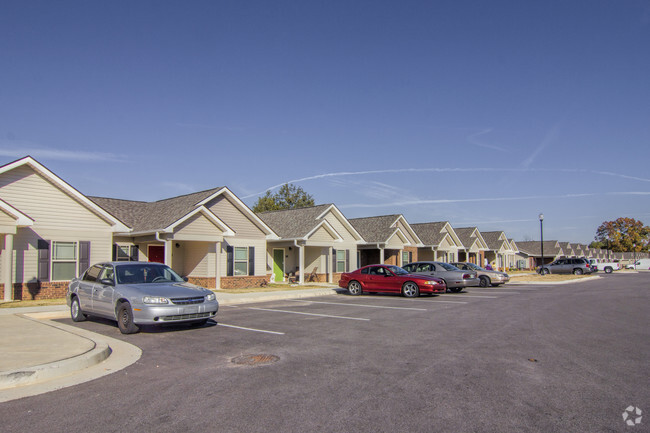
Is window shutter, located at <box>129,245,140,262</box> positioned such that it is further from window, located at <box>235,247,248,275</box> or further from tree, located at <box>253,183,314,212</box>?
tree, located at <box>253,183,314,212</box>

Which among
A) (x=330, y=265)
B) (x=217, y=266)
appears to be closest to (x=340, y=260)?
(x=330, y=265)

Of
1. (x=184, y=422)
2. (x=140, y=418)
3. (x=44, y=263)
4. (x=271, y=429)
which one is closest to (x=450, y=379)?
(x=271, y=429)

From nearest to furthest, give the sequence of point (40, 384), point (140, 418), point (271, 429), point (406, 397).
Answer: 1. point (271, 429)
2. point (140, 418)
3. point (406, 397)
4. point (40, 384)

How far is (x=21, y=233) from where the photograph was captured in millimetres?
17375

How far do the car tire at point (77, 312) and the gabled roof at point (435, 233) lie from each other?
34199mm

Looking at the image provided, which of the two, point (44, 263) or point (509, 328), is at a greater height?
point (44, 263)

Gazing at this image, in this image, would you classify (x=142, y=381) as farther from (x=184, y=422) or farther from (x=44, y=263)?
(x=44, y=263)

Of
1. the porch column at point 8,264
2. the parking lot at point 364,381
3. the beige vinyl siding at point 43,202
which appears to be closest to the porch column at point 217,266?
the beige vinyl siding at point 43,202

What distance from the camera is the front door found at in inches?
1171

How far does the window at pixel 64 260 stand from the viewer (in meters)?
18.3

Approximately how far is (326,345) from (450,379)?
3.00 metres

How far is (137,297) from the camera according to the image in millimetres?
9836

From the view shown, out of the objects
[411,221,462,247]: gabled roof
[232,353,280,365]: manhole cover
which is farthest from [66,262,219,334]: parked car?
[411,221,462,247]: gabled roof

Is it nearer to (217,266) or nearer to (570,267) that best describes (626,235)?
(570,267)
